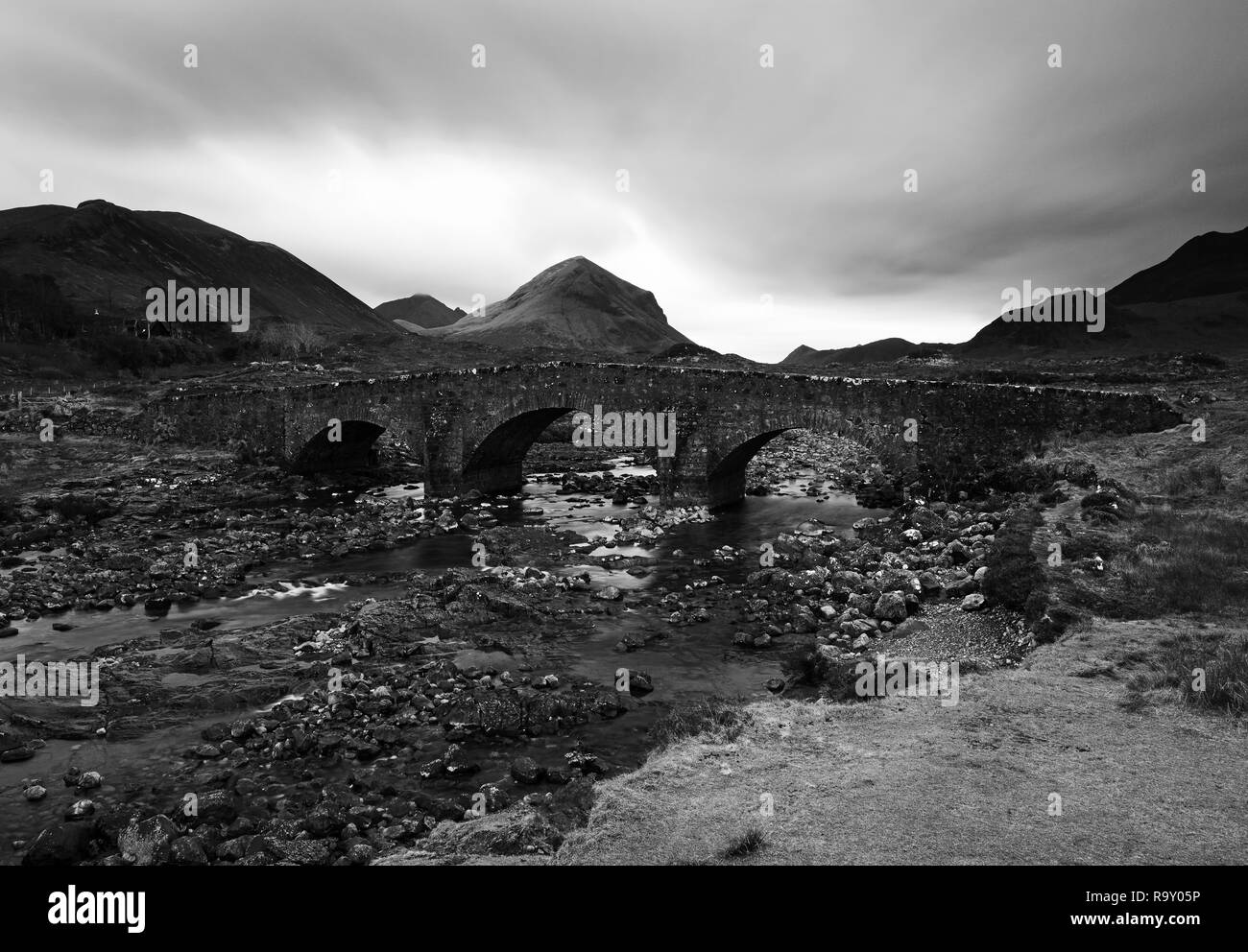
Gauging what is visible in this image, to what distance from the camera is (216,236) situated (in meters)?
→ 160

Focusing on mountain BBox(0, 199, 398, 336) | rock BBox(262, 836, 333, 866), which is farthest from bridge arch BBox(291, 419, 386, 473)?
mountain BBox(0, 199, 398, 336)

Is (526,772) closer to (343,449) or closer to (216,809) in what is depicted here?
(216,809)

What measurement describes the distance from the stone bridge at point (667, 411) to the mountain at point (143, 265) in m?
39.4

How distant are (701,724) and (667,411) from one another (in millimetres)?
17734

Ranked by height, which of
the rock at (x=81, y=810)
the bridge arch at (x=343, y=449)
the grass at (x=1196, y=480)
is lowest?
the rock at (x=81, y=810)

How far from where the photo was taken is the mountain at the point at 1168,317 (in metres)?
65.2

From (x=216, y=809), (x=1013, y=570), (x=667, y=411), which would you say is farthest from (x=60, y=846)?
(x=667, y=411)

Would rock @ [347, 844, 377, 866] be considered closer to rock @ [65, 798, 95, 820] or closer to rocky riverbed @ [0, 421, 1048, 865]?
rocky riverbed @ [0, 421, 1048, 865]

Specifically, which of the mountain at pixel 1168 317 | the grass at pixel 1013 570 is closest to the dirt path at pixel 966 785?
the grass at pixel 1013 570

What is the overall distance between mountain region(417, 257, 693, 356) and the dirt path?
9716 cm

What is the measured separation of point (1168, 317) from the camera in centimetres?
7019

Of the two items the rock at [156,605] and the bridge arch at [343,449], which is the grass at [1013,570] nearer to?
the rock at [156,605]

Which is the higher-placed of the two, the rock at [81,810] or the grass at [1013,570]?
the grass at [1013,570]

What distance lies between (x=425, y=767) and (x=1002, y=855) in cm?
632
